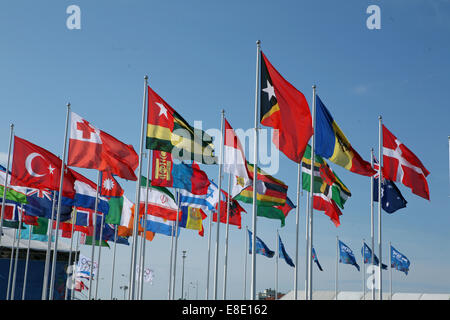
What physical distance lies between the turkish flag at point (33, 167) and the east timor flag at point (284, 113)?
35.2 ft

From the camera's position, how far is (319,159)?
2617 centimetres

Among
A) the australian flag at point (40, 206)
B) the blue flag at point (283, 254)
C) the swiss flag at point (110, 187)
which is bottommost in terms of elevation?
the blue flag at point (283, 254)

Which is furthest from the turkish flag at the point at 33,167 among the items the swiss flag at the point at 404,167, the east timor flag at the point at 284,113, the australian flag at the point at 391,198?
the australian flag at the point at 391,198

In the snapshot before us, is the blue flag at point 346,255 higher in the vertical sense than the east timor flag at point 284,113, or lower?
lower

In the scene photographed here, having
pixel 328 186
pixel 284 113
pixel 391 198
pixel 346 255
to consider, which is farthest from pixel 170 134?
pixel 346 255

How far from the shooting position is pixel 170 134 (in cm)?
2064

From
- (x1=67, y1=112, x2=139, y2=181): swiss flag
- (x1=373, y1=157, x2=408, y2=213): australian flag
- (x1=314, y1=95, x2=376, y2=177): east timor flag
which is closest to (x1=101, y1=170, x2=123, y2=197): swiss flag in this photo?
(x1=67, y1=112, x2=139, y2=181): swiss flag

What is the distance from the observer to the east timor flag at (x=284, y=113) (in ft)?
57.8

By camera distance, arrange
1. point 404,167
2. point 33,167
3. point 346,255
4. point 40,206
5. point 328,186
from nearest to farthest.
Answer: point 33,167
point 404,167
point 328,186
point 40,206
point 346,255

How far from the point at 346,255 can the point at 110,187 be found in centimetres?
3252

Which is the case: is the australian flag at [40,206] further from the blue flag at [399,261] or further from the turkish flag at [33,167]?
the blue flag at [399,261]

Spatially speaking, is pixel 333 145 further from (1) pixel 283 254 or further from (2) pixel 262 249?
(1) pixel 283 254

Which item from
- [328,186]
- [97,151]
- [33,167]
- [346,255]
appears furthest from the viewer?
[346,255]
